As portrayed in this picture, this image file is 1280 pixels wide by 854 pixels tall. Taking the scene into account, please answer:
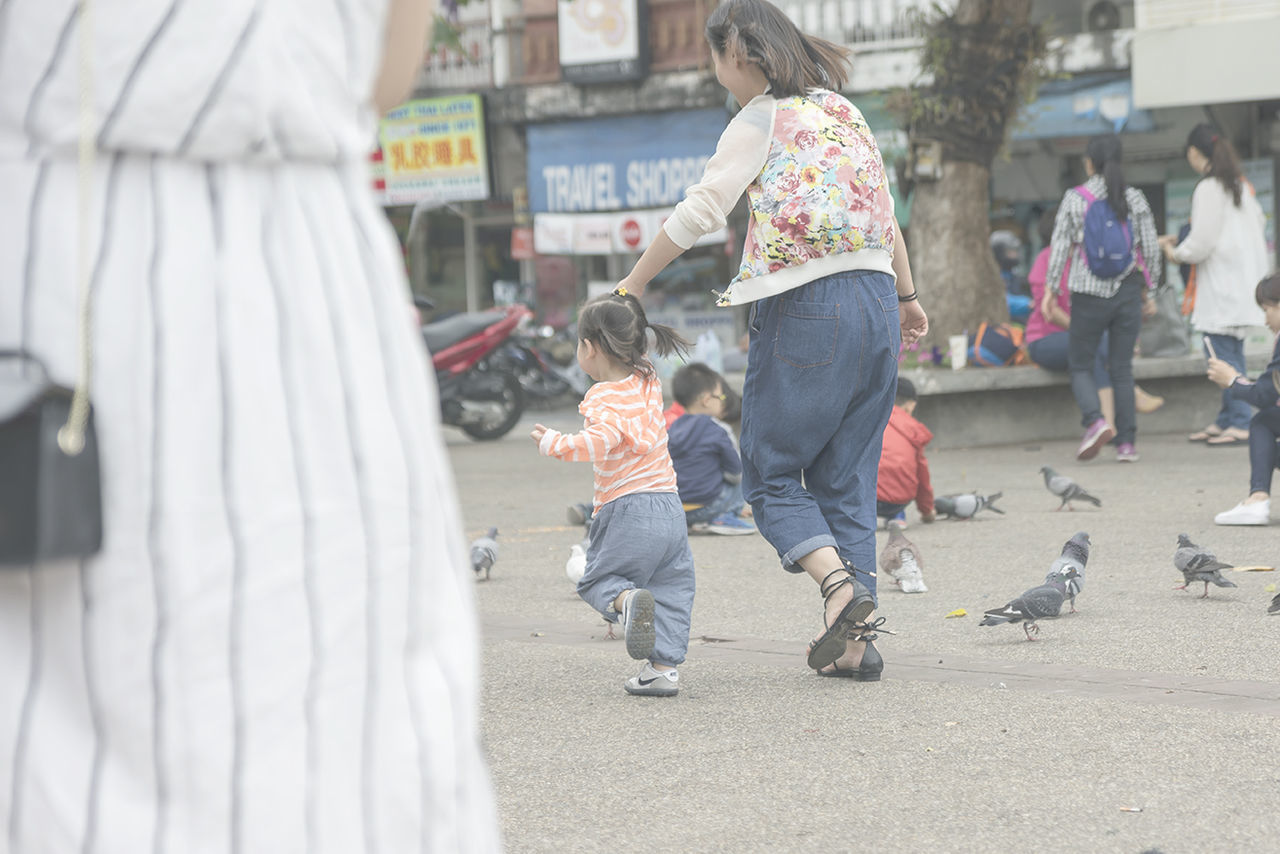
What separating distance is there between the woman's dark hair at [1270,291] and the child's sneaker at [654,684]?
4431 mm

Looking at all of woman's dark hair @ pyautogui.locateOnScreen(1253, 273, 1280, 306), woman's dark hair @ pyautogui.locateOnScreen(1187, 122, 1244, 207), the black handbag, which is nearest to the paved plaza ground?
woman's dark hair @ pyautogui.locateOnScreen(1253, 273, 1280, 306)

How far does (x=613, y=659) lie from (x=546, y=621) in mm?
804

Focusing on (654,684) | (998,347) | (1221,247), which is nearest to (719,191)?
(654,684)

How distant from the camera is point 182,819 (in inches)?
Result: 55.7

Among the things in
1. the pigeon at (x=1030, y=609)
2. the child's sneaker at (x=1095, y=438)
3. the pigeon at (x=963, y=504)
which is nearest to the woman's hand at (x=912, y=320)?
the pigeon at (x=1030, y=609)

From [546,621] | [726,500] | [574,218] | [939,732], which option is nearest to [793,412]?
[939,732]

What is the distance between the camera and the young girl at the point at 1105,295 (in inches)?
395

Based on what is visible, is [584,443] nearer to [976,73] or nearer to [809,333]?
[809,333]

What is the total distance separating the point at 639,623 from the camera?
436 centimetres

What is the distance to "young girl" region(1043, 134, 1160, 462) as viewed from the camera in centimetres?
1002

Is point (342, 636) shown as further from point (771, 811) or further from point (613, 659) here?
point (613, 659)

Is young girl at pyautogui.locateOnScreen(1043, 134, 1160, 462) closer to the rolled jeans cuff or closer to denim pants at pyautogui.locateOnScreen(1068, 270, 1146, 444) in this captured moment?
denim pants at pyautogui.locateOnScreen(1068, 270, 1146, 444)

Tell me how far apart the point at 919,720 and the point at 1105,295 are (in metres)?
6.57

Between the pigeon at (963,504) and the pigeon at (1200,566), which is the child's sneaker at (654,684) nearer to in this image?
the pigeon at (1200,566)
